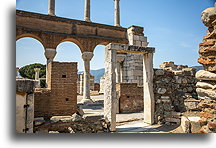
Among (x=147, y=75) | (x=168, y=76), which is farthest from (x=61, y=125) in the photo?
(x=168, y=76)

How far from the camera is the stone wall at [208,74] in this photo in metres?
2.61

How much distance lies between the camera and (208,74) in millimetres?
2672

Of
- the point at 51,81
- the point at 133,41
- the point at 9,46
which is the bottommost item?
the point at 51,81

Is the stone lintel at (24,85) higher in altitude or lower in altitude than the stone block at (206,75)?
lower

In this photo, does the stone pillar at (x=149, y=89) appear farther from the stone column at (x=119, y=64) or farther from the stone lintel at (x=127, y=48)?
the stone column at (x=119, y=64)

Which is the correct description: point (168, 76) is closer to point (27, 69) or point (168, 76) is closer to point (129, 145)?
point (129, 145)

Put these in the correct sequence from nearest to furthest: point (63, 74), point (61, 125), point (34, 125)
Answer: point (34, 125) < point (61, 125) < point (63, 74)

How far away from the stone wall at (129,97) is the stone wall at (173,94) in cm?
237

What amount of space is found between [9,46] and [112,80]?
2.86 m

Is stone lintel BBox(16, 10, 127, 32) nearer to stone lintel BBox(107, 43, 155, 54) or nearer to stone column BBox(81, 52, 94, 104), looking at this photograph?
stone column BBox(81, 52, 94, 104)

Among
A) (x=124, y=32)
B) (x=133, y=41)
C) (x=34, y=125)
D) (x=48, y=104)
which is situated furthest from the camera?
(x=124, y=32)

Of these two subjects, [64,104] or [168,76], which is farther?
Answer: [168,76]

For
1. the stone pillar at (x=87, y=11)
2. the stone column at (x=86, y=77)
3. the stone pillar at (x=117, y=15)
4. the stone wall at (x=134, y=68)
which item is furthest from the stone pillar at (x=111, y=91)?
the stone pillar at (x=117, y=15)

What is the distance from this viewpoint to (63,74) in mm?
4680
